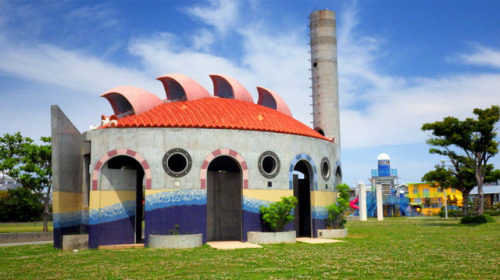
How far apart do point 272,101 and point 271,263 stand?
21.0m

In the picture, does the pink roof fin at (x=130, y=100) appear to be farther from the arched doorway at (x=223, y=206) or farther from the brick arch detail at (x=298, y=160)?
the brick arch detail at (x=298, y=160)

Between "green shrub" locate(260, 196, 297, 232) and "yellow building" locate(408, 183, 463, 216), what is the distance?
89.5 meters

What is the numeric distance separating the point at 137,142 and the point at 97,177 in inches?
125

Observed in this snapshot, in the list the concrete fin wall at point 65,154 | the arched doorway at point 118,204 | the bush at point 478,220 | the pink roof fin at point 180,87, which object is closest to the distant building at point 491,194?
the bush at point 478,220

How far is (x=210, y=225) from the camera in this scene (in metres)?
→ 32.5

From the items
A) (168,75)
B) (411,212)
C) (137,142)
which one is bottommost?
(411,212)

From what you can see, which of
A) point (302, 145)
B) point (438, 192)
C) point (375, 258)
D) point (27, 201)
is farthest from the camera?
point (438, 192)

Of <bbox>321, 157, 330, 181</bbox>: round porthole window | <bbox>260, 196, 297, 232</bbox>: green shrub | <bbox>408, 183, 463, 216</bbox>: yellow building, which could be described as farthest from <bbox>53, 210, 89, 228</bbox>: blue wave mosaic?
<bbox>408, 183, 463, 216</bbox>: yellow building

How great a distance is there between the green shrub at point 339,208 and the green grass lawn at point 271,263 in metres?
7.53

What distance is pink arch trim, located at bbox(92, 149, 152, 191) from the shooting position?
27609 millimetres

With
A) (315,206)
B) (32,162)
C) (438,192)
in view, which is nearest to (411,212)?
(438,192)

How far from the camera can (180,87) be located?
33.5m

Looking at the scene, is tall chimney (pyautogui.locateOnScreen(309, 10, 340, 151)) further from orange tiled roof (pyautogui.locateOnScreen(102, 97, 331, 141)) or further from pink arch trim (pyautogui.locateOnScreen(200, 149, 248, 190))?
pink arch trim (pyautogui.locateOnScreen(200, 149, 248, 190))

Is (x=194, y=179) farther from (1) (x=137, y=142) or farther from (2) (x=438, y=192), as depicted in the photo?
(2) (x=438, y=192)
